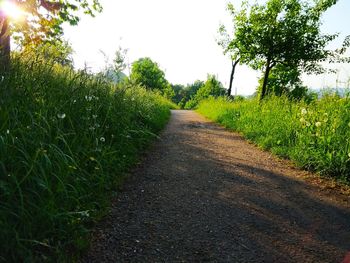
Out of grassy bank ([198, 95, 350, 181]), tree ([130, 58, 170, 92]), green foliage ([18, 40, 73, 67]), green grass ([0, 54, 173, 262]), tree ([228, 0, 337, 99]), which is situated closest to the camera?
green grass ([0, 54, 173, 262])

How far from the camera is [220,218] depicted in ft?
11.4

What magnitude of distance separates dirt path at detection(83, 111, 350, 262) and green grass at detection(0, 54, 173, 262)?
28 centimetres

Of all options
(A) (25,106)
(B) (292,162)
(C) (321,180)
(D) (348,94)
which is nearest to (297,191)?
(C) (321,180)

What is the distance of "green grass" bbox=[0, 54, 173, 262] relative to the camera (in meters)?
2.40

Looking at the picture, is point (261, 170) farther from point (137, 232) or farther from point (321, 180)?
point (137, 232)

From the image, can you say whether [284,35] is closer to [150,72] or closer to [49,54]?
[49,54]

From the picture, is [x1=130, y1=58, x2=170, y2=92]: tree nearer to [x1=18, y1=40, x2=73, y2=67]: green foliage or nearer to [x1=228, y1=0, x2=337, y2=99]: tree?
[x1=228, y1=0, x2=337, y2=99]: tree

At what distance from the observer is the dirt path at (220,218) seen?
2.83 m

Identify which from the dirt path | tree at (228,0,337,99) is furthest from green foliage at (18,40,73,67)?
tree at (228,0,337,99)

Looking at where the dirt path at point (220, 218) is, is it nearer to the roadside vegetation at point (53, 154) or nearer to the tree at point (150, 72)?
the roadside vegetation at point (53, 154)

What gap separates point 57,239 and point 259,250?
5.81 ft

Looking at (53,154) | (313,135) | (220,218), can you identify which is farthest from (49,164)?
(313,135)

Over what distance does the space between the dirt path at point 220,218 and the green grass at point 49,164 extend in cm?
28

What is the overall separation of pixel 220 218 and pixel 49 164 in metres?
1.86
